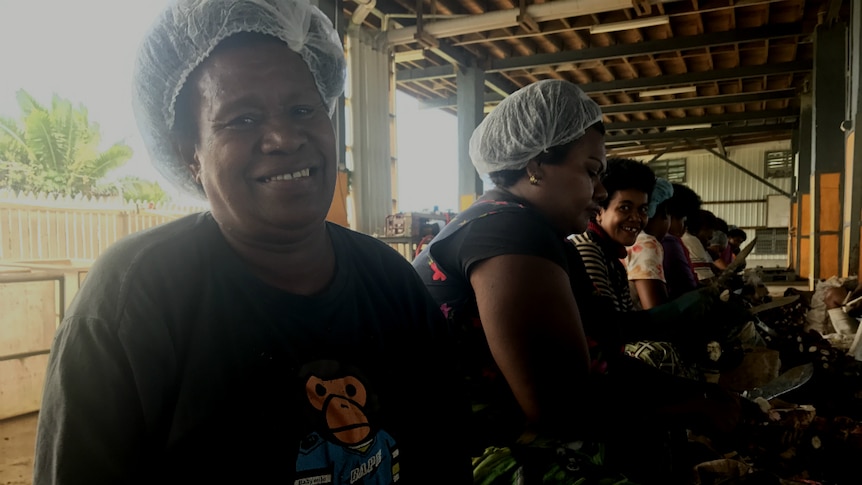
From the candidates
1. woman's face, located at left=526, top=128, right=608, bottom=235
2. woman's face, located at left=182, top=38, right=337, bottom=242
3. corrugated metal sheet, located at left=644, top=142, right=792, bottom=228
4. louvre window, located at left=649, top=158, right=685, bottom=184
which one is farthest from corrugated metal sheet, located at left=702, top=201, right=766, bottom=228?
woman's face, located at left=182, top=38, right=337, bottom=242

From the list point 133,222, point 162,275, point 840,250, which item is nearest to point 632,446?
point 162,275

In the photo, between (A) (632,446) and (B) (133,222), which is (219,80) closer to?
(A) (632,446)

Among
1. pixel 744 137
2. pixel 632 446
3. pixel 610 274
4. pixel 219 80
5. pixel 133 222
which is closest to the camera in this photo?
pixel 219 80

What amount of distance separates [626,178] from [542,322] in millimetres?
1551

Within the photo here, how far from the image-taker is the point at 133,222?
756cm

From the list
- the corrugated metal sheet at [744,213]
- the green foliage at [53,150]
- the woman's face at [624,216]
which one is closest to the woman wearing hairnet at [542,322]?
the woman's face at [624,216]

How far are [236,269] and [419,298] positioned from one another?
0.41 meters

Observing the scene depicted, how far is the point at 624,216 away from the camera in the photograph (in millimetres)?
2547

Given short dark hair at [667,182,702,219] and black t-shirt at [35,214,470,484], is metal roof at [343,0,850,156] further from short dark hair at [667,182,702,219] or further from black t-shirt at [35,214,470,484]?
black t-shirt at [35,214,470,484]

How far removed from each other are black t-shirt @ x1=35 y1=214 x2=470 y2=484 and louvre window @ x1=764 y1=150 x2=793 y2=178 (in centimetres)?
2149

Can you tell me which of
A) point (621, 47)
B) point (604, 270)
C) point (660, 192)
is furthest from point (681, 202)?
point (621, 47)

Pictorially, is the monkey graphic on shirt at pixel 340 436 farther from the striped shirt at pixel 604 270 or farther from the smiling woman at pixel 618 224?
the smiling woman at pixel 618 224

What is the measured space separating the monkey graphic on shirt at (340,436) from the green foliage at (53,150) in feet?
57.1

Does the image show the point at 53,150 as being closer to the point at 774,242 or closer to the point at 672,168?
the point at 672,168
